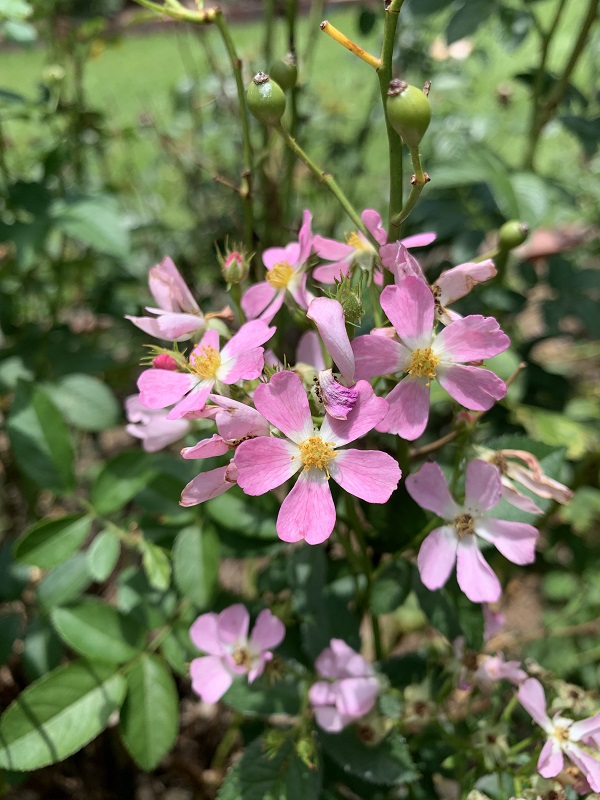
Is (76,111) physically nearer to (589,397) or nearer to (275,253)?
(275,253)

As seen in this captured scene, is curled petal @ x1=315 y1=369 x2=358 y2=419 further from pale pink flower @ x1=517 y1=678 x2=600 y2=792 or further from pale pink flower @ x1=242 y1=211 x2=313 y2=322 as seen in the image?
pale pink flower @ x1=517 y1=678 x2=600 y2=792

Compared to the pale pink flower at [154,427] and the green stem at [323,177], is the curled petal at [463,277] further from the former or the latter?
the pale pink flower at [154,427]

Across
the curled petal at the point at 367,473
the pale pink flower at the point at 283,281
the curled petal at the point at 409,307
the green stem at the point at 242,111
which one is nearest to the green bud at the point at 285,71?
the green stem at the point at 242,111

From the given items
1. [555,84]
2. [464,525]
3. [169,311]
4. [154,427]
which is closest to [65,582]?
[154,427]

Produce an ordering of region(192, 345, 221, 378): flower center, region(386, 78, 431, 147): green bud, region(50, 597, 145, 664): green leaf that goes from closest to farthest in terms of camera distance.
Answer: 1. region(386, 78, 431, 147): green bud
2. region(192, 345, 221, 378): flower center
3. region(50, 597, 145, 664): green leaf

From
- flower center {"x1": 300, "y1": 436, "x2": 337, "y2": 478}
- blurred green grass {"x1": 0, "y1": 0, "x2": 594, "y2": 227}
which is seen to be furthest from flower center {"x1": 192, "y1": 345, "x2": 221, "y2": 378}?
blurred green grass {"x1": 0, "y1": 0, "x2": 594, "y2": 227}

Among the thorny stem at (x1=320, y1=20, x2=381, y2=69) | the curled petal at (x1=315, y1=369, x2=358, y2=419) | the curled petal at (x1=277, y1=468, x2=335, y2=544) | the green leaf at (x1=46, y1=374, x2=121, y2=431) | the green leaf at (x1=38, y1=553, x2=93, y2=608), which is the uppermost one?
the thorny stem at (x1=320, y1=20, x2=381, y2=69)

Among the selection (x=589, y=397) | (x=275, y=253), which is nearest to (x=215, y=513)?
(x=275, y=253)
